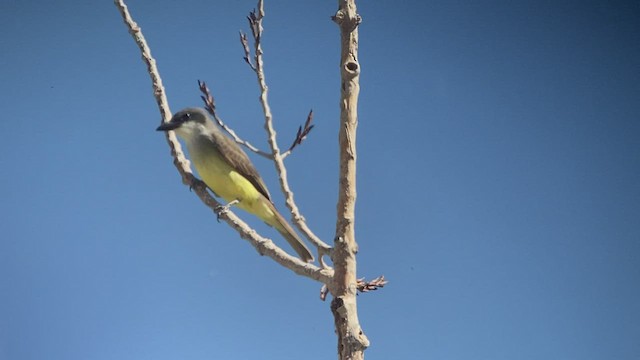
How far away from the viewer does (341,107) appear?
159cm

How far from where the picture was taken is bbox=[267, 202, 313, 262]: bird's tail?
2904 mm

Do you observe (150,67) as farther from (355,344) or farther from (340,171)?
(355,344)

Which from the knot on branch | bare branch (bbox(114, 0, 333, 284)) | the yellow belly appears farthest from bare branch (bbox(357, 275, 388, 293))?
the yellow belly

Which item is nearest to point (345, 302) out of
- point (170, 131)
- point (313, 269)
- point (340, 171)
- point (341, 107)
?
point (313, 269)

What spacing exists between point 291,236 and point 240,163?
457 mm

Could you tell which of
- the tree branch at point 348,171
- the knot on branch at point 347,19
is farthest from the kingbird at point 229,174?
the knot on branch at point 347,19

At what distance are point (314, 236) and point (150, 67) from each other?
3.21ft

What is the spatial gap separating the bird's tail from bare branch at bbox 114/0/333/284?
0.50m

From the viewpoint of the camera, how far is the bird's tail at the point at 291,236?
290cm

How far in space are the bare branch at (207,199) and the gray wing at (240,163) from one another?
402 mm

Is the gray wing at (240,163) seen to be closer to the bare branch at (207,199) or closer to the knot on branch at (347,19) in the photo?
the bare branch at (207,199)

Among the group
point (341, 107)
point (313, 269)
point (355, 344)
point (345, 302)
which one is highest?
point (341, 107)

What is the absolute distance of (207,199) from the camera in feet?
7.95

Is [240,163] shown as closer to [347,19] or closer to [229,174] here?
[229,174]
